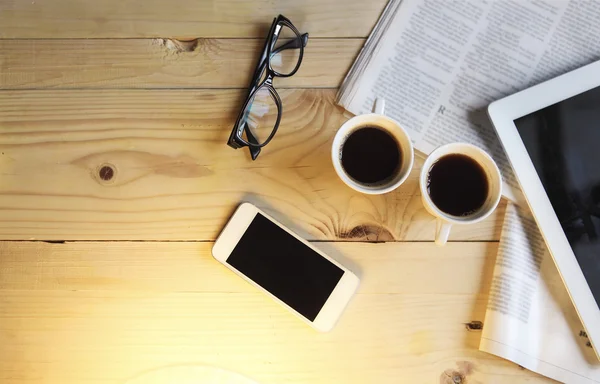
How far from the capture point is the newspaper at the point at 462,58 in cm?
62

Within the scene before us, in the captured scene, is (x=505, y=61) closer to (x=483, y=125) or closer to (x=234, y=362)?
(x=483, y=125)

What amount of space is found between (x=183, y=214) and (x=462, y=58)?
369 millimetres

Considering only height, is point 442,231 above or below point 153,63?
below

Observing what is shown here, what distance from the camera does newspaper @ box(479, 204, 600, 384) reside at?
583 mm

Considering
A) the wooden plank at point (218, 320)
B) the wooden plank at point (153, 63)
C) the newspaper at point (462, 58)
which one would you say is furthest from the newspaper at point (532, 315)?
the wooden plank at point (153, 63)

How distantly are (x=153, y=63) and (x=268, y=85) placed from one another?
5.5 inches

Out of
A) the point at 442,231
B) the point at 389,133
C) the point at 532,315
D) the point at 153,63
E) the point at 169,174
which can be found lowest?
the point at 532,315

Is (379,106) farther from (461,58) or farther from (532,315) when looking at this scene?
(532,315)

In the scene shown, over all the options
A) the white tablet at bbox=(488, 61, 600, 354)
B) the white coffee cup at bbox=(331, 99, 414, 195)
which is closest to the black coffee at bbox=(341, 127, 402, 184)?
the white coffee cup at bbox=(331, 99, 414, 195)

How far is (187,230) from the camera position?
0.61 m

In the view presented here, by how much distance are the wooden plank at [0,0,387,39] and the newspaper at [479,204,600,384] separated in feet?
0.99

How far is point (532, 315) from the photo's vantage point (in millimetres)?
590

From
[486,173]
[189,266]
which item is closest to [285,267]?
[189,266]

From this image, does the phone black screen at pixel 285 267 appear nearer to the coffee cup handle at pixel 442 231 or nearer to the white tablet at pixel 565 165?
the coffee cup handle at pixel 442 231
